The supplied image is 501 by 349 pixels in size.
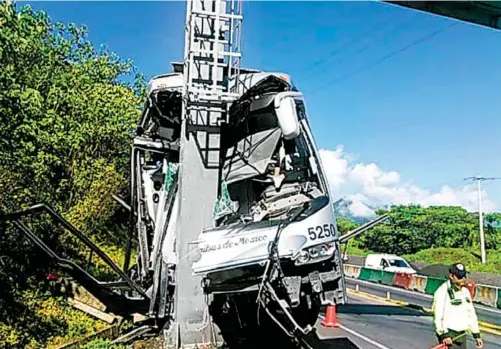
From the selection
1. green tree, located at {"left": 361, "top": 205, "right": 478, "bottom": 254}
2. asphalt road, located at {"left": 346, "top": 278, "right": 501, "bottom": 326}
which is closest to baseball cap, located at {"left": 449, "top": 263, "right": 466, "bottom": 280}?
asphalt road, located at {"left": 346, "top": 278, "right": 501, "bottom": 326}

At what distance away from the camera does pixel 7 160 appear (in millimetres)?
12492

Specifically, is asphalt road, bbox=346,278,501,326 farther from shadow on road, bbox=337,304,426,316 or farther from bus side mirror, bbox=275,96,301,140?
bus side mirror, bbox=275,96,301,140

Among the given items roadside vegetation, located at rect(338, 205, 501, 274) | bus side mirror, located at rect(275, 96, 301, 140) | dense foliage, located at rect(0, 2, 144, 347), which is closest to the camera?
bus side mirror, located at rect(275, 96, 301, 140)

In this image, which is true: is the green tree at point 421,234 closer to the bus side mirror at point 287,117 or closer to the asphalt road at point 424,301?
the asphalt road at point 424,301

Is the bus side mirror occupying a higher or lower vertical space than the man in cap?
higher

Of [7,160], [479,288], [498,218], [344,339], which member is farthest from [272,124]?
[498,218]

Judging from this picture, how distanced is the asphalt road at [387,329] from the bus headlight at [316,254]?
11.2 ft

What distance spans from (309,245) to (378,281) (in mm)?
23723

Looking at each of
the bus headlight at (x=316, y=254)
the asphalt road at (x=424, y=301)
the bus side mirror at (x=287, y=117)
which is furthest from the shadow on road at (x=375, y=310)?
the bus side mirror at (x=287, y=117)

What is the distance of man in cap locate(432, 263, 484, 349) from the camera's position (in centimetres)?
646

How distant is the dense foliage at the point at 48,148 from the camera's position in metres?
11.4

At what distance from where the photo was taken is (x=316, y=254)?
626 centimetres

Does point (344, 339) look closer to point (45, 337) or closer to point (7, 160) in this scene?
point (45, 337)

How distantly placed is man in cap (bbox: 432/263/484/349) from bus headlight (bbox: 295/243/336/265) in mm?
1510
